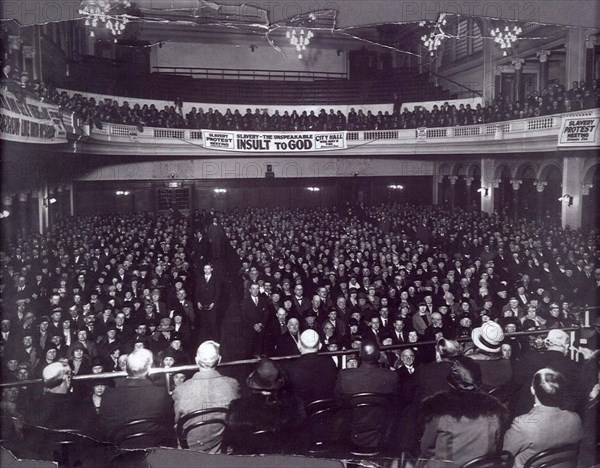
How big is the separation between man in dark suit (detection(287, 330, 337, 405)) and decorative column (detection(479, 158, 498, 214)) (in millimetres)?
1769

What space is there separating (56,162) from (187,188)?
81 centimetres

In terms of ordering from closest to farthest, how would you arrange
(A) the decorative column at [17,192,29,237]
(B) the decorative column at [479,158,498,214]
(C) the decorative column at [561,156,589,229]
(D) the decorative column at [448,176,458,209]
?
(A) the decorative column at [17,192,29,237] < (C) the decorative column at [561,156,589,229] < (D) the decorative column at [448,176,458,209] < (B) the decorative column at [479,158,498,214]

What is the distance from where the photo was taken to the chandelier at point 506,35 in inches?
143

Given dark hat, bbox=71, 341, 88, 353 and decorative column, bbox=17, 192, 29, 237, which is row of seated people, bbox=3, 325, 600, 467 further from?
decorative column, bbox=17, 192, 29, 237

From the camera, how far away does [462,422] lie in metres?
3.18

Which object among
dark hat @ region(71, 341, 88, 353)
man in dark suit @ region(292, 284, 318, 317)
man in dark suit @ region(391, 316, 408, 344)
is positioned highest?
man in dark suit @ region(292, 284, 318, 317)

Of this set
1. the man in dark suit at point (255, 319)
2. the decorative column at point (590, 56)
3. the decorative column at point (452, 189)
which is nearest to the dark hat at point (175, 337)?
the man in dark suit at point (255, 319)

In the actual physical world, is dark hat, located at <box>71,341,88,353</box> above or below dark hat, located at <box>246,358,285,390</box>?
above

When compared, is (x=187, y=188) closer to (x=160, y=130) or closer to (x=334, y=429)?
(x=160, y=130)

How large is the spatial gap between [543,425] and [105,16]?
12.5 ft

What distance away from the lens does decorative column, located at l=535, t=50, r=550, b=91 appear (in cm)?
365

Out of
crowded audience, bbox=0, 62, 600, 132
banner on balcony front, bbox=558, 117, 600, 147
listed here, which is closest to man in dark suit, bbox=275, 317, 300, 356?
crowded audience, bbox=0, 62, 600, 132

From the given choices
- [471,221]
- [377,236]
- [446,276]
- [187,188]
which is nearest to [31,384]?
[187,188]

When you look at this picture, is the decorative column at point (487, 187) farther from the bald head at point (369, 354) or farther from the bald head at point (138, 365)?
the bald head at point (138, 365)
